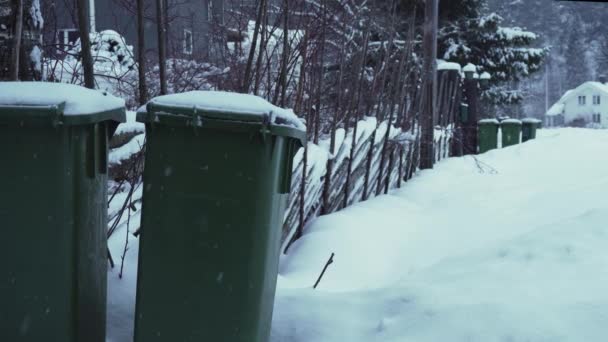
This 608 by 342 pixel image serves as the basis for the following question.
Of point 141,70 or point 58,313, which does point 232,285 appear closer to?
point 58,313

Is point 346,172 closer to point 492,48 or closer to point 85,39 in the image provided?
point 85,39

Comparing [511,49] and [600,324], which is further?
[511,49]

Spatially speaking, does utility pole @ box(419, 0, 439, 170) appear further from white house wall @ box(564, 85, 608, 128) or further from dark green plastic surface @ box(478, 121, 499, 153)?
white house wall @ box(564, 85, 608, 128)

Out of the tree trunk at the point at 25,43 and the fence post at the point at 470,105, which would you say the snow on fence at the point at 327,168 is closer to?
the tree trunk at the point at 25,43

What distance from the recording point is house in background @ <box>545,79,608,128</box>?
6862 centimetres

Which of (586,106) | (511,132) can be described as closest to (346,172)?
(511,132)

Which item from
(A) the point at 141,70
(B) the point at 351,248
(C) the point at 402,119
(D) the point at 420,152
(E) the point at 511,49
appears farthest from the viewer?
(E) the point at 511,49

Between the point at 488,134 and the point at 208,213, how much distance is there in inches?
619

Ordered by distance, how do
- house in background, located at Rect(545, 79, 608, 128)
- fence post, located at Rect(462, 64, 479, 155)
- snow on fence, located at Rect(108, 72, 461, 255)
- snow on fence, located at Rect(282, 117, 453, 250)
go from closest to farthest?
1. snow on fence, located at Rect(108, 72, 461, 255)
2. snow on fence, located at Rect(282, 117, 453, 250)
3. fence post, located at Rect(462, 64, 479, 155)
4. house in background, located at Rect(545, 79, 608, 128)

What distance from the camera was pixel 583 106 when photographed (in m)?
74.1

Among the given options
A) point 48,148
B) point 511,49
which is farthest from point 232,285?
point 511,49

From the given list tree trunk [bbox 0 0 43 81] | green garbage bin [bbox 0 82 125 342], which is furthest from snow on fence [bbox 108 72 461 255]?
green garbage bin [bbox 0 82 125 342]

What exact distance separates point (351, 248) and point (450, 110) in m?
10.0

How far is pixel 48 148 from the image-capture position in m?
2.87
